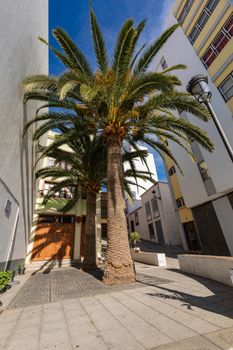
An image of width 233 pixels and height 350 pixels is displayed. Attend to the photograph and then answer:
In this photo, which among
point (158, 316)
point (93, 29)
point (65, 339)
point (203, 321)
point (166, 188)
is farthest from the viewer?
point (166, 188)

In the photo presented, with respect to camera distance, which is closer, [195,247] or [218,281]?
[218,281]

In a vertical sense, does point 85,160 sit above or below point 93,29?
below

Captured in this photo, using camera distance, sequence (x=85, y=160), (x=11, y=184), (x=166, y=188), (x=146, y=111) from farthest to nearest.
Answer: (x=166, y=188), (x=85, y=160), (x=146, y=111), (x=11, y=184)

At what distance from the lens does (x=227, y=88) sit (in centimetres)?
1312

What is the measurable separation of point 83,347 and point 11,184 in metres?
7.08

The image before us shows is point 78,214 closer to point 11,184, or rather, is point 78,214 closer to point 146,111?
point 11,184

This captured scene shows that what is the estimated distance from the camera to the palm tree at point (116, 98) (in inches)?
285

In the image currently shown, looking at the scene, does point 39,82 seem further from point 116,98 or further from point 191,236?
point 191,236

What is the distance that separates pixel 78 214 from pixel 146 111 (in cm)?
1209

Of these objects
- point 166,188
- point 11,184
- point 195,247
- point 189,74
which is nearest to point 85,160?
point 11,184

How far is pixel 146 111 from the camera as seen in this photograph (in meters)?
8.70

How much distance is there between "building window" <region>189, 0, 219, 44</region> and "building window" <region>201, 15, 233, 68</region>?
232cm

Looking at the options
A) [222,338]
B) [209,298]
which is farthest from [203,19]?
[222,338]

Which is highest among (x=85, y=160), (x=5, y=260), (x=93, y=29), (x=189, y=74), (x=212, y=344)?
(x=189, y=74)
